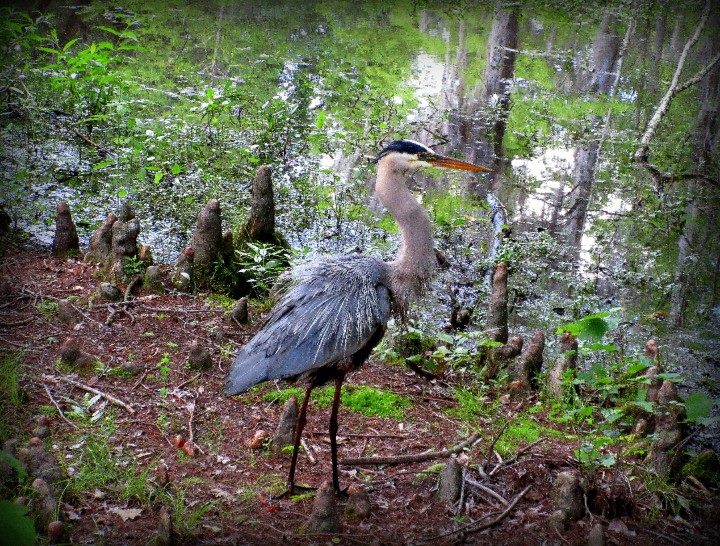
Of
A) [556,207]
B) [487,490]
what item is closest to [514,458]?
[487,490]

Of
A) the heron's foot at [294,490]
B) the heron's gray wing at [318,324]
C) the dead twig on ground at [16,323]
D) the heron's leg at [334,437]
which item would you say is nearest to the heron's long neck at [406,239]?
the heron's gray wing at [318,324]

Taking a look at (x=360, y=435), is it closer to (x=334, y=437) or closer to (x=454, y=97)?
(x=334, y=437)

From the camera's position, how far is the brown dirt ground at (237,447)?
3781mm

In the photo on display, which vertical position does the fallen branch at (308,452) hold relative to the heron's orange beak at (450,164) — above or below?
below

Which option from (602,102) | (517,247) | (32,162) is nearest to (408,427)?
(517,247)

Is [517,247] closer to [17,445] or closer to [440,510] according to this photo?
[440,510]

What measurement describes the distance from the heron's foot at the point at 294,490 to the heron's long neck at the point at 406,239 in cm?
119

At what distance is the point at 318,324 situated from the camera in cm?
415

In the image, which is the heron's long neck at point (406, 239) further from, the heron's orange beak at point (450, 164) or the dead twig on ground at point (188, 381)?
the dead twig on ground at point (188, 381)

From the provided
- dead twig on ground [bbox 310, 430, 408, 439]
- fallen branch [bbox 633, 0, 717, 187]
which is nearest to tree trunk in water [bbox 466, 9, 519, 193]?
fallen branch [bbox 633, 0, 717, 187]

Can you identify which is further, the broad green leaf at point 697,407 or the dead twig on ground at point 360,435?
the dead twig on ground at point 360,435

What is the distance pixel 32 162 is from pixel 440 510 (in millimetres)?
7271

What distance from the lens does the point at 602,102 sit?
41.5 ft

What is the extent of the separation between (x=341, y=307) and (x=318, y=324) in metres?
0.17
